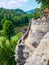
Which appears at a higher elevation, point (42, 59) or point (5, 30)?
point (42, 59)

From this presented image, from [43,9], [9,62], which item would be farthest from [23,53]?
[9,62]

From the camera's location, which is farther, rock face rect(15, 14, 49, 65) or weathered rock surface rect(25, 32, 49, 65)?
rock face rect(15, 14, 49, 65)

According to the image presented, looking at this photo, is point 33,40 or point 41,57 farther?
point 33,40

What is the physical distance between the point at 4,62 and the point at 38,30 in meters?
30.7

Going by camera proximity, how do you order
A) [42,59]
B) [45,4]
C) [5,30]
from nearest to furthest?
1. [42,59]
2. [45,4]
3. [5,30]

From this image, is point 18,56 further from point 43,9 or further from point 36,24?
point 43,9

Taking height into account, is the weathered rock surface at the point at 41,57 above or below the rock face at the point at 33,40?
above

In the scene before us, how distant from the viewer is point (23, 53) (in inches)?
1107

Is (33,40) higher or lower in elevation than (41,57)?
lower

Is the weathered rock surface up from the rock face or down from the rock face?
up

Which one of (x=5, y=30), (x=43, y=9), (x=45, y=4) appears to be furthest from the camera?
(x=5, y=30)

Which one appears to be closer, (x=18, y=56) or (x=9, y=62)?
(x=18, y=56)

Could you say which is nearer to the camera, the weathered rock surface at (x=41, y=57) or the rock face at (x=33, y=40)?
the weathered rock surface at (x=41, y=57)

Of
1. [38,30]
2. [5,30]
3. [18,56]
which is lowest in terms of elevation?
[5,30]
